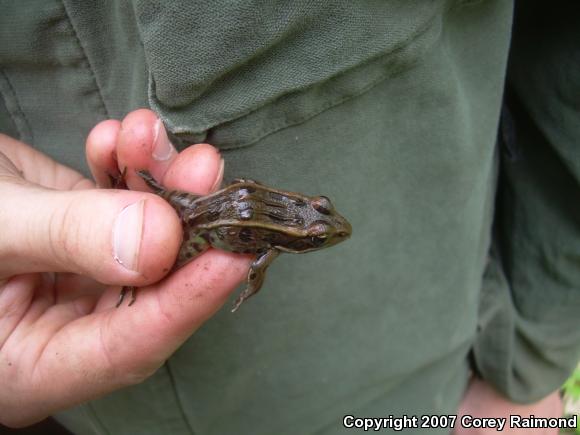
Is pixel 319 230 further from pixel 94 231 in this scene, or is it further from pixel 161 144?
pixel 94 231

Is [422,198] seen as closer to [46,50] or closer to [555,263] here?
[555,263]

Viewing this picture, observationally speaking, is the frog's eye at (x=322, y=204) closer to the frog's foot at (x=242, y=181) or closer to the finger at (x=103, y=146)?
the frog's foot at (x=242, y=181)

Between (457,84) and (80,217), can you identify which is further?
(457,84)

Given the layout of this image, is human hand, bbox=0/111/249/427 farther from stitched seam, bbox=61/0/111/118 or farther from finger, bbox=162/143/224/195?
stitched seam, bbox=61/0/111/118

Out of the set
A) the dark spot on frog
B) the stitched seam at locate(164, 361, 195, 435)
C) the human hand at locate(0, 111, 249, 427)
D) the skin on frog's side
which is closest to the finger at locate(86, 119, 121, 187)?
the human hand at locate(0, 111, 249, 427)

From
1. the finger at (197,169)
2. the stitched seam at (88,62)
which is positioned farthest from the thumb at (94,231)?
the stitched seam at (88,62)

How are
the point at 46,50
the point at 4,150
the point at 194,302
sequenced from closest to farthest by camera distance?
1. the point at 194,302
2. the point at 46,50
3. the point at 4,150

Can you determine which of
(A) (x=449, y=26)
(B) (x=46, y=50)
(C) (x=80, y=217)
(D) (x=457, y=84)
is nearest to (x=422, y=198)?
(D) (x=457, y=84)
